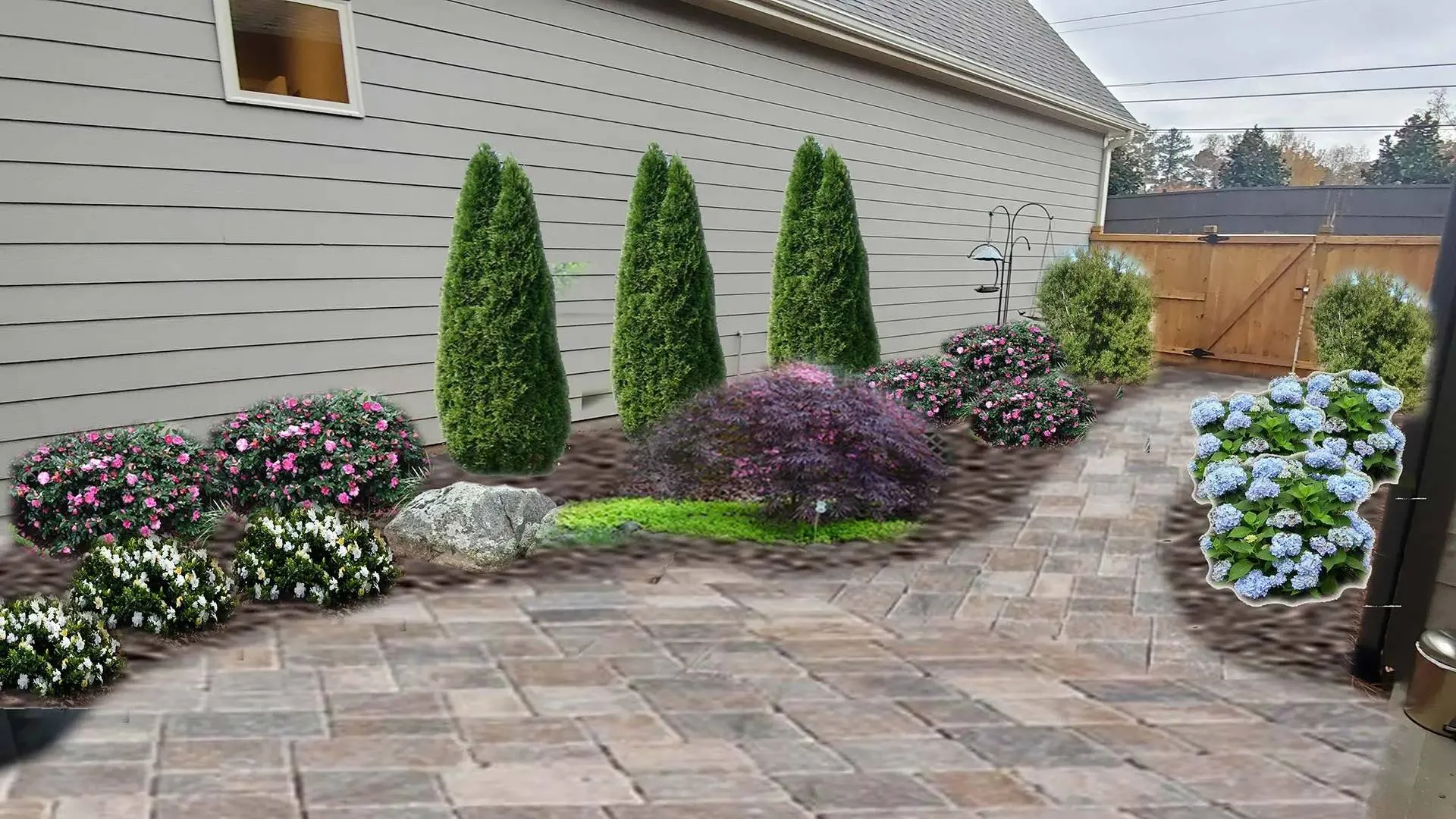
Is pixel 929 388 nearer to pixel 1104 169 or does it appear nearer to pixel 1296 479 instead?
pixel 1296 479

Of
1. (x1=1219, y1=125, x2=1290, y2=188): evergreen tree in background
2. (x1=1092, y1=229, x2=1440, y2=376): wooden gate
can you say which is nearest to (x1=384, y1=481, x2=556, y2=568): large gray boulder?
(x1=1092, y1=229, x2=1440, y2=376): wooden gate

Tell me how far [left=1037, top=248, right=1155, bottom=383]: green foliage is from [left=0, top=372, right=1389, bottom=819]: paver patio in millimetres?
4770

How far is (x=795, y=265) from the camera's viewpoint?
21.6 feet

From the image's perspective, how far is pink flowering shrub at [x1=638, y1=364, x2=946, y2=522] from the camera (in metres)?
4.30

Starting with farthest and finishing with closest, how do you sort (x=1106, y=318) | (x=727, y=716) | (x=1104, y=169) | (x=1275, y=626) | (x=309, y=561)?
1. (x=1104, y=169)
2. (x=1106, y=318)
3. (x=309, y=561)
4. (x=1275, y=626)
5. (x=727, y=716)

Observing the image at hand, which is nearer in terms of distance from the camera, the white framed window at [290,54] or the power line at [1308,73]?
the power line at [1308,73]

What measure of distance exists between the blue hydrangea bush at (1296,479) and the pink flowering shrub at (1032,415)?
6.27ft

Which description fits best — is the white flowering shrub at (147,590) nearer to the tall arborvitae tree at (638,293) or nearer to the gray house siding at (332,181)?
the gray house siding at (332,181)

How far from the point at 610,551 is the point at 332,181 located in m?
2.75

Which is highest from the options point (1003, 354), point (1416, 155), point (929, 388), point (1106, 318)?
point (1416, 155)

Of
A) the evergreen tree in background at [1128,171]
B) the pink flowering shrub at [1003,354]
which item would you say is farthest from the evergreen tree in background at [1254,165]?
the evergreen tree in background at [1128,171]

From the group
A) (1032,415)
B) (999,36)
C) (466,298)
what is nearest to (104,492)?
(466,298)

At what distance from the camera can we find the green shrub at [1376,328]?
6.55 metres

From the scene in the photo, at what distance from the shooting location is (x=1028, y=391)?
19.5 feet
